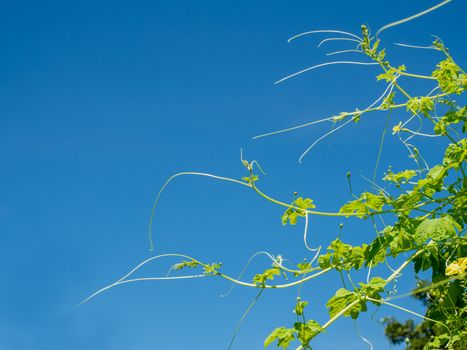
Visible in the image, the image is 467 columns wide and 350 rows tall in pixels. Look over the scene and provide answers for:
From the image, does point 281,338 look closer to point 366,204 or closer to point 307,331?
point 307,331

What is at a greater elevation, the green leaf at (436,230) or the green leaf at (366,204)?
the green leaf at (366,204)

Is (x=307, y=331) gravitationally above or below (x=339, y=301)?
below

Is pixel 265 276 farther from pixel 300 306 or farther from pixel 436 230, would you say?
pixel 436 230

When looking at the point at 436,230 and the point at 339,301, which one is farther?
the point at 339,301

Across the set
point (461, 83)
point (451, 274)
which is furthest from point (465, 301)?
point (461, 83)

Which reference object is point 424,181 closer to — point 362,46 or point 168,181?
point 362,46

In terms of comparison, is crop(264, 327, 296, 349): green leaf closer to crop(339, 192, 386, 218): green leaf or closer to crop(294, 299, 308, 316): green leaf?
crop(294, 299, 308, 316): green leaf

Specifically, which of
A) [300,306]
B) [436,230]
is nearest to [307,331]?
[300,306]

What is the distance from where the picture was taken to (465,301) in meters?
3.54

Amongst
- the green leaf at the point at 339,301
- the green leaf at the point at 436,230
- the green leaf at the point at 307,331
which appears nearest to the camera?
the green leaf at the point at 436,230

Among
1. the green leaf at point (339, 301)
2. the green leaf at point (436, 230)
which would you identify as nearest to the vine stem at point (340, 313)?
the green leaf at point (339, 301)

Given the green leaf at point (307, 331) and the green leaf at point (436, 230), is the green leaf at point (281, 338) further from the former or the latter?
the green leaf at point (436, 230)

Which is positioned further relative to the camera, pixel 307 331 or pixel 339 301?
pixel 339 301

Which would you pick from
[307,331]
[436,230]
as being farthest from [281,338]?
[436,230]
